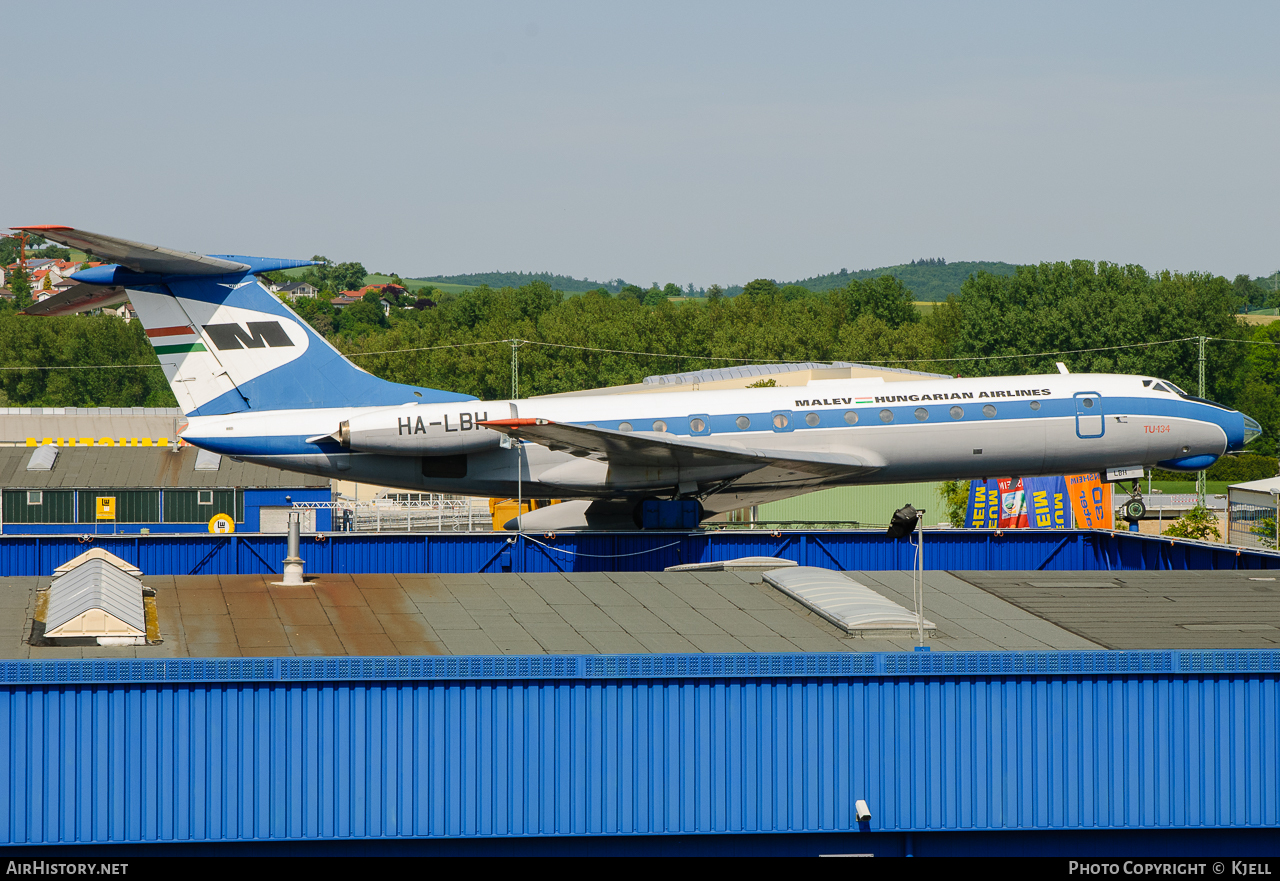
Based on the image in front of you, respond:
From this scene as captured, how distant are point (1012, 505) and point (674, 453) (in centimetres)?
1839

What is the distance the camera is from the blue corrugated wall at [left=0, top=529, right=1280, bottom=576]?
2925 cm

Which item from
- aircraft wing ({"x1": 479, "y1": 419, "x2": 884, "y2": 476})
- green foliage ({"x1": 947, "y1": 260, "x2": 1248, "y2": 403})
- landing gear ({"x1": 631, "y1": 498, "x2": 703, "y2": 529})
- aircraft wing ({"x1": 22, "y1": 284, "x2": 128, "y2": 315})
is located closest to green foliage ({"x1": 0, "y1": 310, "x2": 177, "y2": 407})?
green foliage ({"x1": 947, "y1": 260, "x2": 1248, "y2": 403})

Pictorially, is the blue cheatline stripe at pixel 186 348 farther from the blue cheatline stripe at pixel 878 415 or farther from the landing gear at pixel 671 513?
the landing gear at pixel 671 513

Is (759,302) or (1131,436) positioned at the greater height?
(759,302)

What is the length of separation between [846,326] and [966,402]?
12496cm

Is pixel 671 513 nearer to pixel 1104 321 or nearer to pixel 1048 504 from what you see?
pixel 1048 504

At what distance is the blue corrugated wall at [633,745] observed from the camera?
14688mm

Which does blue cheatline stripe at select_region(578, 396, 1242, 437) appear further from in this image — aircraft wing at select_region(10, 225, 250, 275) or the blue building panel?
the blue building panel

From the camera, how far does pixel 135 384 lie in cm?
16350

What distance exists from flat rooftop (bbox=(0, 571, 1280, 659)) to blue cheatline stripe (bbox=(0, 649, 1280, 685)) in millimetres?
1494

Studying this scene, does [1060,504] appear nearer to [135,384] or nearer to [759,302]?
[759,302]

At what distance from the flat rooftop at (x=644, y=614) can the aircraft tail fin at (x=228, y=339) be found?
9893 millimetres

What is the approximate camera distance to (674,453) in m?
30.8

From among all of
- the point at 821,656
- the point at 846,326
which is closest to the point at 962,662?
the point at 821,656
